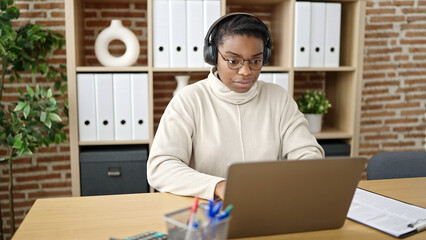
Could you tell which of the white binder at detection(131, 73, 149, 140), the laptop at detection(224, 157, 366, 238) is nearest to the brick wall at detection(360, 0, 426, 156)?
the white binder at detection(131, 73, 149, 140)

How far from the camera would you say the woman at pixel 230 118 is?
158cm

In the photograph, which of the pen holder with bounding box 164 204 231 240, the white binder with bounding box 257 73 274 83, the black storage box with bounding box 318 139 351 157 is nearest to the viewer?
the pen holder with bounding box 164 204 231 240

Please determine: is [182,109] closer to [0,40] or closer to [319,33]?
[0,40]

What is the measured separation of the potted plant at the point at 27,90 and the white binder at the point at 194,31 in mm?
810

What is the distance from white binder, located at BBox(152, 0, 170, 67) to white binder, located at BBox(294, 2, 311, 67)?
2.69 ft

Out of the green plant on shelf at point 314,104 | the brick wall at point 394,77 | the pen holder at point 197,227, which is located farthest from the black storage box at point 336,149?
the pen holder at point 197,227

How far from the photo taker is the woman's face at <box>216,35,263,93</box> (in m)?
1.58

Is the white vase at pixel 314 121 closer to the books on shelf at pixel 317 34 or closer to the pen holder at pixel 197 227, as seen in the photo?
the books on shelf at pixel 317 34

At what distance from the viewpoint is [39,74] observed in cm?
295

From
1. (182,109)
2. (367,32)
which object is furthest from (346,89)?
(182,109)

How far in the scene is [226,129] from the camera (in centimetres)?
168

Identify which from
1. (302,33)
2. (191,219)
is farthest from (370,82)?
(191,219)

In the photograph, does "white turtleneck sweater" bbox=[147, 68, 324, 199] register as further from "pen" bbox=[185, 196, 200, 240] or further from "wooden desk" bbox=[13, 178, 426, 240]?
"pen" bbox=[185, 196, 200, 240]

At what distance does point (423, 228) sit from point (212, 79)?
0.91 meters
